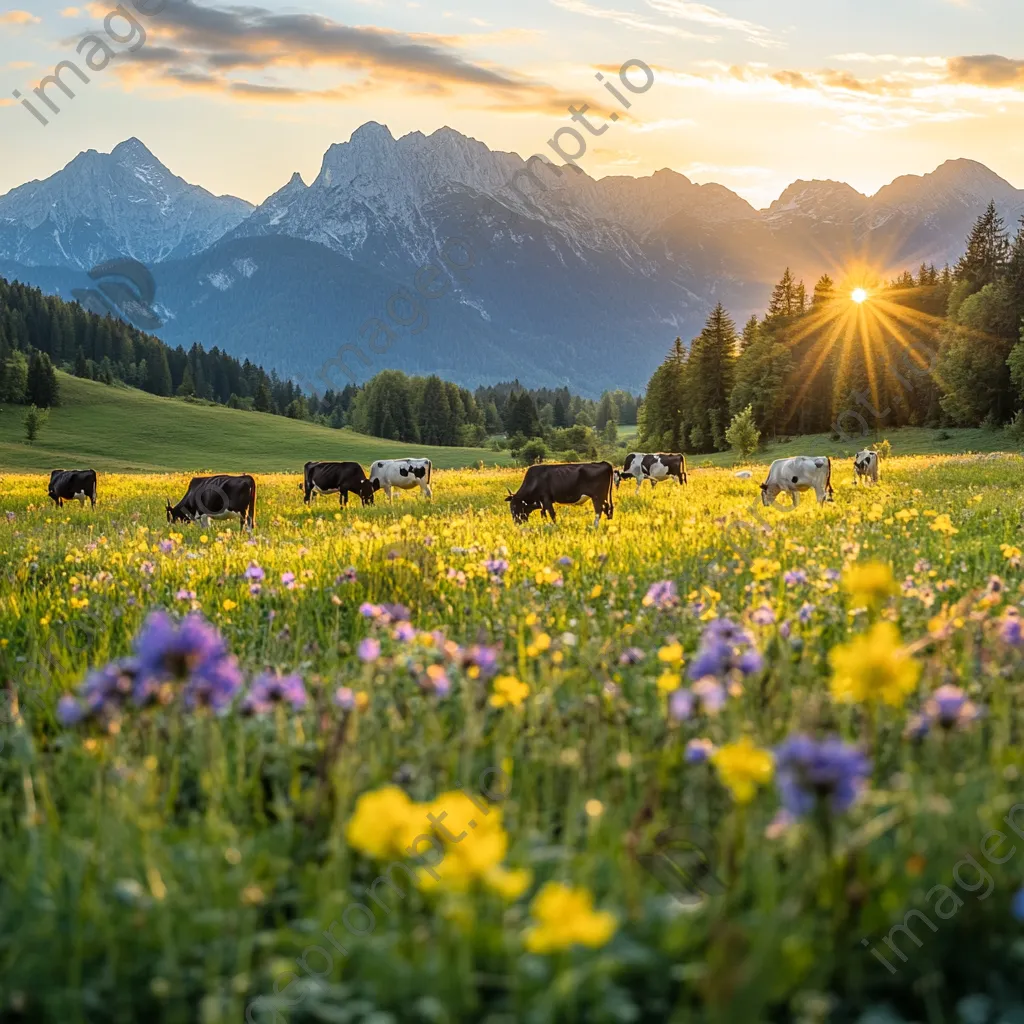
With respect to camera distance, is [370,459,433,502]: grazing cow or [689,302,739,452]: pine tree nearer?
[370,459,433,502]: grazing cow

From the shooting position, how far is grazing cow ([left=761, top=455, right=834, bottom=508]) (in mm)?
21344

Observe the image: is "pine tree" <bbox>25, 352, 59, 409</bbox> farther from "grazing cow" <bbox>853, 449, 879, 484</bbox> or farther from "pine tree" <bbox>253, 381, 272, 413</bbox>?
"grazing cow" <bbox>853, 449, 879, 484</bbox>

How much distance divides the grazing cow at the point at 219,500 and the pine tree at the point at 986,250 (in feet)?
286

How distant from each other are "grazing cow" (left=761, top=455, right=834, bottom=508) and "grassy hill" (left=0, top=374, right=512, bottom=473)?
198ft

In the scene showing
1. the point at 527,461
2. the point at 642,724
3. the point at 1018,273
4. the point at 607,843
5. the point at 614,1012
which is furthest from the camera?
the point at 527,461

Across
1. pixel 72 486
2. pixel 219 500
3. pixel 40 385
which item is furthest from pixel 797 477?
pixel 40 385

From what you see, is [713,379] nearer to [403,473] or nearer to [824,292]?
[824,292]

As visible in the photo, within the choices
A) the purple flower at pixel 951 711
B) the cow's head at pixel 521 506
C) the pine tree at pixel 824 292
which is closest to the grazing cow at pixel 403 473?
the cow's head at pixel 521 506

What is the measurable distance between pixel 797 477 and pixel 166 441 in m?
94.1

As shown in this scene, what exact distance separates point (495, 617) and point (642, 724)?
2.66 meters

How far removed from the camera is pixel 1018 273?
72312 mm

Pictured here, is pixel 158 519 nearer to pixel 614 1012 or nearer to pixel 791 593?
pixel 791 593

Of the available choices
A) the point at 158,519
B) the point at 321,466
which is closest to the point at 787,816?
the point at 158,519

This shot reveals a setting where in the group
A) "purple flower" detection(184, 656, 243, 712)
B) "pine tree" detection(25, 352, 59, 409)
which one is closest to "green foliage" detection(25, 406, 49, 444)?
"pine tree" detection(25, 352, 59, 409)
